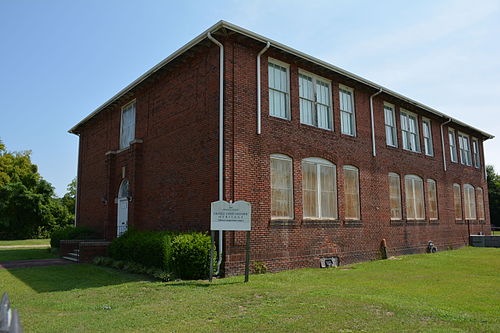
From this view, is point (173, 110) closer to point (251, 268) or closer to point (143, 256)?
point (143, 256)

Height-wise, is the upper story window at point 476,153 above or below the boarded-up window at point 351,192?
above

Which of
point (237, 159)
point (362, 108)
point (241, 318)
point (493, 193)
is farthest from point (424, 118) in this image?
point (493, 193)

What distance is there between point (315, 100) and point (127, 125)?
27.3 ft

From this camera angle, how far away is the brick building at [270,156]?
11.5 meters

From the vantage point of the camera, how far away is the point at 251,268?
10.9 metres

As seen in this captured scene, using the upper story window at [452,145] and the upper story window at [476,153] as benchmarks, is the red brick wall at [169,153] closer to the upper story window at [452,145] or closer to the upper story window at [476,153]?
the upper story window at [452,145]

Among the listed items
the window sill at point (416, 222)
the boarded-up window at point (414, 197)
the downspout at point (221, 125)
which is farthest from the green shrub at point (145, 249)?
the boarded-up window at point (414, 197)

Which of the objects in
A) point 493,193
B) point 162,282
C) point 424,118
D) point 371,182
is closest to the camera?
point 162,282

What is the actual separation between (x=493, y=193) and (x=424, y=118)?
87.8ft

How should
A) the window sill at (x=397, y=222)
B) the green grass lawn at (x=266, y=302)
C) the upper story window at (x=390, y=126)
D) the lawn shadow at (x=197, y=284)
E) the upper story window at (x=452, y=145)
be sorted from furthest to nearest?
1. the upper story window at (x=452, y=145)
2. the upper story window at (x=390, y=126)
3. the window sill at (x=397, y=222)
4. the lawn shadow at (x=197, y=284)
5. the green grass lawn at (x=266, y=302)

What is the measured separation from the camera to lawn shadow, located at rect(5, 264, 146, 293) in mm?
9453

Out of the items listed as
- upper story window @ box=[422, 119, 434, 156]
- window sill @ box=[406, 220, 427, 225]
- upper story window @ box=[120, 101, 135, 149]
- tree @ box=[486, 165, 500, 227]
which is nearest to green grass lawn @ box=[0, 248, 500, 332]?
window sill @ box=[406, 220, 427, 225]

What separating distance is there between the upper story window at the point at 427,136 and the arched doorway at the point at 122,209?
565 inches

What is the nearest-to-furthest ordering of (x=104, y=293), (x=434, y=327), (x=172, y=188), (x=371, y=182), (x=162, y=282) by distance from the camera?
(x=434, y=327) < (x=104, y=293) < (x=162, y=282) < (x=172, y=188) < (x=371, y=182)
